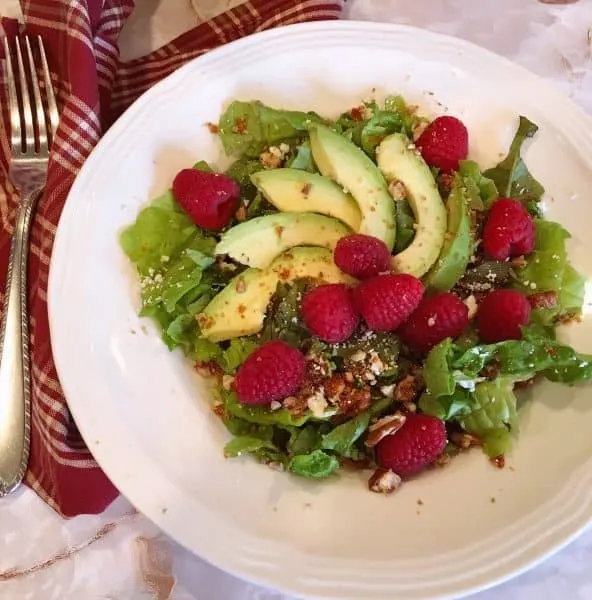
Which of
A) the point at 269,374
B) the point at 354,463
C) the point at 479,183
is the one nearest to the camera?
the point at 269,374

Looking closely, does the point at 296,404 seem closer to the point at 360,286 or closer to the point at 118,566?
the point at 360,286

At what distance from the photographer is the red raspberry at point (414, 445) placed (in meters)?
1.25

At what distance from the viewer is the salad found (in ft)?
4.17

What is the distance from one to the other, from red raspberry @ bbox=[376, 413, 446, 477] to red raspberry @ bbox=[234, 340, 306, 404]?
0.19 meters

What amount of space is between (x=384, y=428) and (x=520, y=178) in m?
0.54

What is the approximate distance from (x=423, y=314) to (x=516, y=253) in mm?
242

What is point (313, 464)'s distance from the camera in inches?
49.7

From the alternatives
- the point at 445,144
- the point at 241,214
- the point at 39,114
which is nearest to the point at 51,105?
the point at 39,114

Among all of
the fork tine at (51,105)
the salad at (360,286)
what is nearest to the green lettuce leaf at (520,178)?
the salad at (360,286)

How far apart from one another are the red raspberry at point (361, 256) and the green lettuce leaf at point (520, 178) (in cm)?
30

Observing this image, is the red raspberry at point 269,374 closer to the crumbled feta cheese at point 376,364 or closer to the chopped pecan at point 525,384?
the crumbled feta cheese at point 376,364

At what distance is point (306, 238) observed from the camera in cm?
140

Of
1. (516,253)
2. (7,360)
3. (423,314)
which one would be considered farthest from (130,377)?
(516,253)

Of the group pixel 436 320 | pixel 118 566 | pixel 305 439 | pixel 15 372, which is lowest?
pixel 118 566
